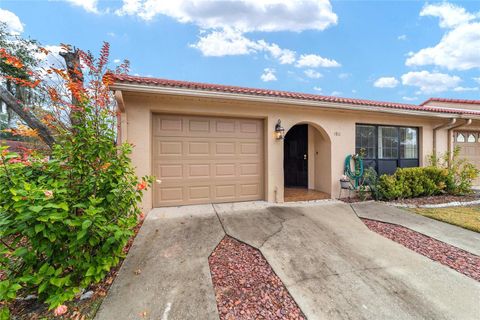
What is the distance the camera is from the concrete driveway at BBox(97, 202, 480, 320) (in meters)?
1.91

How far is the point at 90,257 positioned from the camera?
2.17m

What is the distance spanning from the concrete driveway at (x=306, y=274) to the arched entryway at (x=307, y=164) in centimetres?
231

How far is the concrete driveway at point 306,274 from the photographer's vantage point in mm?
1914

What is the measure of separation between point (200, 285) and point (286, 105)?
15.1 ft

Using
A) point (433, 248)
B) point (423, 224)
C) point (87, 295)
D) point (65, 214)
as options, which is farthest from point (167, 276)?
point (423, 224)

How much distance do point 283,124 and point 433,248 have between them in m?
3.83

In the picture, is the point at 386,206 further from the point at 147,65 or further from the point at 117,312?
the point at 147,65

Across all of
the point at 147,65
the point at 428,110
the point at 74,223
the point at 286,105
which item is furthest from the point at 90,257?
the point at 428,110

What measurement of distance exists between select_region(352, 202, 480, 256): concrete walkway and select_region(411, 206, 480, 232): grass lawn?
20 centimetres

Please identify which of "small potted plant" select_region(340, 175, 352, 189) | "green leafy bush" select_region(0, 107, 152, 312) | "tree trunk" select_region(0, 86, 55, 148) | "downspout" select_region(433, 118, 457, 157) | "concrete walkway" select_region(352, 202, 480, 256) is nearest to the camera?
"green leafy bush" select_region(0, 107, 152, 312)

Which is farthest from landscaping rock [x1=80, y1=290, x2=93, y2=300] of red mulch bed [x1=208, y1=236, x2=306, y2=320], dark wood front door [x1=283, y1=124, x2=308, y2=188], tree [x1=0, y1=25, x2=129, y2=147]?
dark wood front door [x1=283, y1=124, x2=308, y2=188]

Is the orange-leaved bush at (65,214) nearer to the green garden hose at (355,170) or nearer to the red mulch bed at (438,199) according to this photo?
the green garden hose at (355,170)

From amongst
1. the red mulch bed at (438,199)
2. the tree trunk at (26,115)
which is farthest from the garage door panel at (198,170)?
the red mulch bed at (438,199)

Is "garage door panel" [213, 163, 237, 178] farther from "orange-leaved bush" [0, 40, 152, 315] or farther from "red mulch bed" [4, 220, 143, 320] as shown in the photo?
"red mulch bed" [4, 220, 143, 320]
